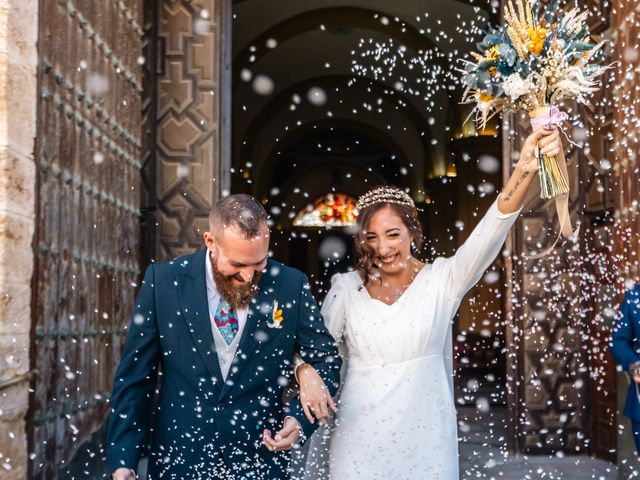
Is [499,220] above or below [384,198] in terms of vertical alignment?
below

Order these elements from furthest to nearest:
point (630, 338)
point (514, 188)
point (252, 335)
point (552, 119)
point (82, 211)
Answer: point (82, 211) → point (630, 338) → point (514, 188) → point (552, 119) → point (252, 335)

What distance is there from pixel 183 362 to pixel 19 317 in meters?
1.36

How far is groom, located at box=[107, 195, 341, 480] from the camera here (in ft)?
7.77

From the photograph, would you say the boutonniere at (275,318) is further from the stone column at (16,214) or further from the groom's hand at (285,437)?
the stone column at (16,214)

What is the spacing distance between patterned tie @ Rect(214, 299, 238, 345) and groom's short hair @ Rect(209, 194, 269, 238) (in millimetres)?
254

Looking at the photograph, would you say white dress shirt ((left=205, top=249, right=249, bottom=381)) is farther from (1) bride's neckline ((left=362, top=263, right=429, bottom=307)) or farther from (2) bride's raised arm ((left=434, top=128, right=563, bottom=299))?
(2) bride's raised arm ((left=434, top=128, right=563, bottom=299))

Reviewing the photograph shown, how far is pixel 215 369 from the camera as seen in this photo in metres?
2.38

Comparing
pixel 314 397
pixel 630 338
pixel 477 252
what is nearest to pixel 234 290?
pixel 314 397

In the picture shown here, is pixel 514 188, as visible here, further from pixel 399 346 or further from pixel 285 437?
pixel 285 437

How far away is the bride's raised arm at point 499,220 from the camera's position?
2.56 metres

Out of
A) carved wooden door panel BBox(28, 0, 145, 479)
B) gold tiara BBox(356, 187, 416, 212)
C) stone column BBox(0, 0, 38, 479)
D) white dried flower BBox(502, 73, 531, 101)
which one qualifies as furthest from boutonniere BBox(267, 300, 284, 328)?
carved wooden door panel BBox(28, 0, 145, 479)

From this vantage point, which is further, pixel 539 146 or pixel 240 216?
pixel 539 146

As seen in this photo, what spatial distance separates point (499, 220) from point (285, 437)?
3.49ft

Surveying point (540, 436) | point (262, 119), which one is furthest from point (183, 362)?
point (262, 119)
